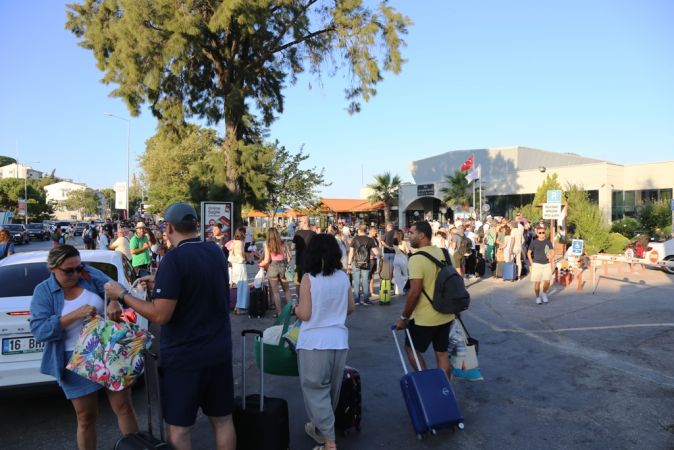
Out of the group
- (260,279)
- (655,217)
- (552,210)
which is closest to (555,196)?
(552,210)

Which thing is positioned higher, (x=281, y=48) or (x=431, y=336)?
(x=281, y=48)

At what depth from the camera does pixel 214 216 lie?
1377cm

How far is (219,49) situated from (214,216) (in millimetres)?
8998

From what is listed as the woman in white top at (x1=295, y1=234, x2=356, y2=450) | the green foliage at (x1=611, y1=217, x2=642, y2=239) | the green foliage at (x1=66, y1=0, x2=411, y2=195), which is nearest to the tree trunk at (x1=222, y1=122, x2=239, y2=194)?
the green foliage at (x1=66, y1=0, x2=411, y2=195)

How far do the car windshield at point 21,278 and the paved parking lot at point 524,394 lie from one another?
40.4 inches

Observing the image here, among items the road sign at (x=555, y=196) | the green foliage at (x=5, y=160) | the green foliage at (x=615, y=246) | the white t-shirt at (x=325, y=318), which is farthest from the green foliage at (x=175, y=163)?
the green foliage at (x=5, y=160)

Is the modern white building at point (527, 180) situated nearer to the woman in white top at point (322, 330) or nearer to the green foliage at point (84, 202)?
the woman in white top at point (322, 330)

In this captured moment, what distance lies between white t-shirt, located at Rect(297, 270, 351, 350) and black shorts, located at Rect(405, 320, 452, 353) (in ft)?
3.77

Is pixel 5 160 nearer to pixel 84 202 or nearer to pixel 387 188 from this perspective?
pixel 84 202

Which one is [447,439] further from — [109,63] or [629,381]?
[109,63]

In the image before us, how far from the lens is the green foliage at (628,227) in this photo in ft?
83.8

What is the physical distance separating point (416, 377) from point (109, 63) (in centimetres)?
1913

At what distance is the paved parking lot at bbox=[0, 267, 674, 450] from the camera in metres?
4.04

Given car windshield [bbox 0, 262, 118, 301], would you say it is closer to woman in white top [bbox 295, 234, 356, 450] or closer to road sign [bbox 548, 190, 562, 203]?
woman in white top [bbox 295, 234, 356, 450]
